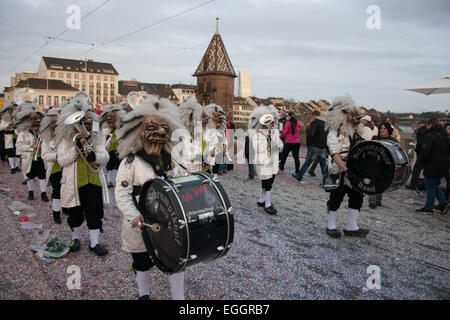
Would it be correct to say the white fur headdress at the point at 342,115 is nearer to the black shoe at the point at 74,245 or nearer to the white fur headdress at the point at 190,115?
the white fur headdress at the point at 190,115

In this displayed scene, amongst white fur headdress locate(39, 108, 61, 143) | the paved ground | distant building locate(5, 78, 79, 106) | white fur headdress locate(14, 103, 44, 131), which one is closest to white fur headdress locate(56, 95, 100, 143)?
white fur headdress locate(39, 108, 61, 143)

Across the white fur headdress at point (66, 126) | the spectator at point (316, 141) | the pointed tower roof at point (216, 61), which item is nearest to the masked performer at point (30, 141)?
the white fur headdress at point (66, 126)

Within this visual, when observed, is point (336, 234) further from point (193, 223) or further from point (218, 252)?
point (193, 223)

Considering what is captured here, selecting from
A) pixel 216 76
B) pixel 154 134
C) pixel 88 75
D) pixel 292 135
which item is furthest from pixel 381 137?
pixel 88 75

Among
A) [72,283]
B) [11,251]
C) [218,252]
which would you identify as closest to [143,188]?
[218,252]

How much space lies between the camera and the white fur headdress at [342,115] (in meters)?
4.60

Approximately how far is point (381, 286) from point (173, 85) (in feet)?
308

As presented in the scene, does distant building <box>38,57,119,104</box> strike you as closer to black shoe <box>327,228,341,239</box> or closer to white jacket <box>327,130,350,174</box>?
white jacket <box>327,130,350,174</box>

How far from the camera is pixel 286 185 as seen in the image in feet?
27.5

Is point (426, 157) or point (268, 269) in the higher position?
point (426, 157)

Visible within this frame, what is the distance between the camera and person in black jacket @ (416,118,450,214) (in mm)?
6113

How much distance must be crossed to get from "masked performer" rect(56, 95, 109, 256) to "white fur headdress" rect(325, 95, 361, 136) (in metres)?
3.43

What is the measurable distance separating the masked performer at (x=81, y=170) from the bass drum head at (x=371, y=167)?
11.4 ft

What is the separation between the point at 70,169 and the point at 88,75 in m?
95.4
